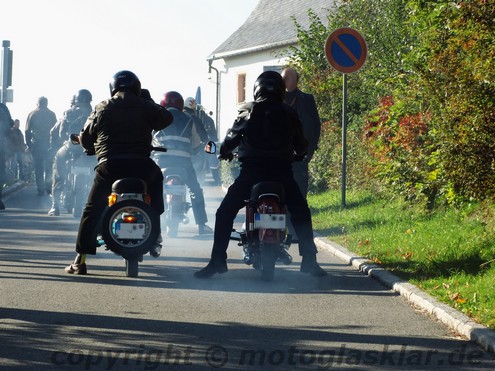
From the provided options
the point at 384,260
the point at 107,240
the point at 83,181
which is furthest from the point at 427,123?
the point at 107,240

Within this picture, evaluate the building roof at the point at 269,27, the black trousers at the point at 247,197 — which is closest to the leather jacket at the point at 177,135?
the black trousers at the point at 247,197

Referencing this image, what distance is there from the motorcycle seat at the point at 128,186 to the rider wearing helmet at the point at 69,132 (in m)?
7.72

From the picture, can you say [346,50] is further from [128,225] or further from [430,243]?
[128,225]

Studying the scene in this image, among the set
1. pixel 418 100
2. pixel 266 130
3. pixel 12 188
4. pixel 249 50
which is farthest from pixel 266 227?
pixel 249 50

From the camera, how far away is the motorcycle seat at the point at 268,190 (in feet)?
33.2

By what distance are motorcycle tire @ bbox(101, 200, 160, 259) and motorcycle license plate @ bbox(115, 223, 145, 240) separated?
35 millimetres

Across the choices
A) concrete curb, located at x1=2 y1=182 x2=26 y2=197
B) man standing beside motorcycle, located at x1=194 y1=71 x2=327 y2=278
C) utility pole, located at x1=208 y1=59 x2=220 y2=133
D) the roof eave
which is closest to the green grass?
man standing beside motorcycle, located at x1=194 y1=71 x2=327 y2=278

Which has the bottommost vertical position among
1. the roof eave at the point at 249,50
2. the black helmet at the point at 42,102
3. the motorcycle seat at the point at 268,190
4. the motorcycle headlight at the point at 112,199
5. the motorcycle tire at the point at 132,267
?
the motorcycle tire at the point at 132,267

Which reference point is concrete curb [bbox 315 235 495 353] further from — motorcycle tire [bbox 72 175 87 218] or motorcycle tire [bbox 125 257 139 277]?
motorcycle tire [bbox 72 175 87 218]

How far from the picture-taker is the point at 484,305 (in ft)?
27.4

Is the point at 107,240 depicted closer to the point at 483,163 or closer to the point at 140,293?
the point at 140,293

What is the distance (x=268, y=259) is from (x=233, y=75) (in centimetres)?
4894

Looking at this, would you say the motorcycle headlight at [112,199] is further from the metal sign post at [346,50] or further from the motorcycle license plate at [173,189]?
the metal sign post at [346,50]

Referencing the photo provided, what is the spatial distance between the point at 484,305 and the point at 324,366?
2.29 metres
